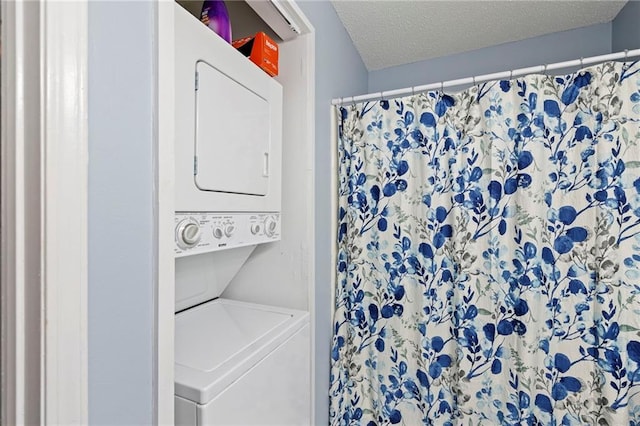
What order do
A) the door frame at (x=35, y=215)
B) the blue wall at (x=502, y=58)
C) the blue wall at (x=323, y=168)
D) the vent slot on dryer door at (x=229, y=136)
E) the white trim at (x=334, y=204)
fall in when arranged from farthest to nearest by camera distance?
the blue wall at (x=502, y=58)
the white trim at (x=334, y=204)
the blue wall at (x=323, y=168)
the vent slot on dryer door at (x=229, y=136)
the door frame at (x=35, y=215)

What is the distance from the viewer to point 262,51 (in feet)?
4.31

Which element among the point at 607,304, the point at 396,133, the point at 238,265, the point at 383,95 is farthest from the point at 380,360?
the point at 383,95

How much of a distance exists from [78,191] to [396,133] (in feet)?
4.85

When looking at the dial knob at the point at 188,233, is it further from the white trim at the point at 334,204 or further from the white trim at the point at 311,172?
the white trim at the point at 334,204

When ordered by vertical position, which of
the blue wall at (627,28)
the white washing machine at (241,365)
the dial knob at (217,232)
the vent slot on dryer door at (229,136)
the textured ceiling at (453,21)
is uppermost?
the textured ceiling at (453,21)

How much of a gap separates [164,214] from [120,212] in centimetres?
9

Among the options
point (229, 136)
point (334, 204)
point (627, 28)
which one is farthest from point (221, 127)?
point (627, 28)

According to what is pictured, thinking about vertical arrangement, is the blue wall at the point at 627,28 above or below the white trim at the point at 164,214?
above

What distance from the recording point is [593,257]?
1.39 meters

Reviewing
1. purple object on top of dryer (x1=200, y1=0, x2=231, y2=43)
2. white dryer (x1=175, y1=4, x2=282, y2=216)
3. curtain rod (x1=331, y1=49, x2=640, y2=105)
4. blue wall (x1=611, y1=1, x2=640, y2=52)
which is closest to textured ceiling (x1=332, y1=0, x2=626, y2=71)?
blue wall (x1=611, y1=1, x2=640, y2=52)

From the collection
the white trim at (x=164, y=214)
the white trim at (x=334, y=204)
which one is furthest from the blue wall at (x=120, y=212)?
the white trim at (x=334, y=204)

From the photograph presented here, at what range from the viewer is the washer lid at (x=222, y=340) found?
2.79 feet

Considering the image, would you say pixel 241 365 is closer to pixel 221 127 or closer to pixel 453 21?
pixel 221 127

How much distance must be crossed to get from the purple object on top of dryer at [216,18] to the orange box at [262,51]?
0.42 ft
